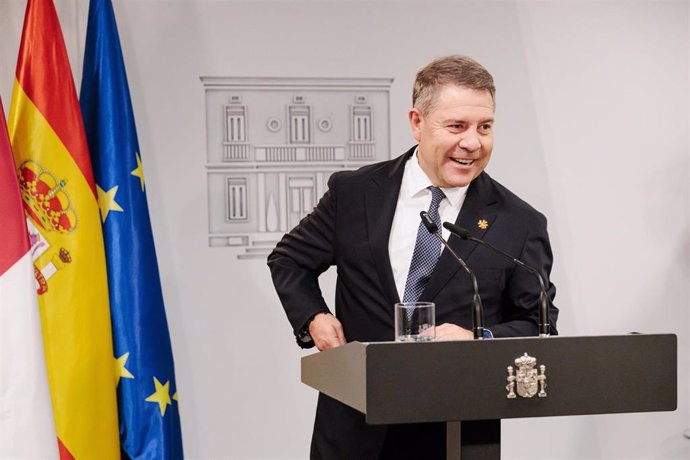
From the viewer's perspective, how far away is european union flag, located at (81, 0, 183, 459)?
3594 millimetres

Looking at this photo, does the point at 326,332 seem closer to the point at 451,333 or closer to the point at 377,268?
the point at 377,268

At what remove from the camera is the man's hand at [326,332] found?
8.33ft

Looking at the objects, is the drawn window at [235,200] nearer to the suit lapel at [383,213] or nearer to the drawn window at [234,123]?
the drawn window at [234,123]

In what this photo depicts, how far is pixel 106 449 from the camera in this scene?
352 centimetres

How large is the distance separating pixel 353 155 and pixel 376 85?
353 mm

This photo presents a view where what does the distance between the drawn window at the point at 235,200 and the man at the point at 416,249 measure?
1448 mm

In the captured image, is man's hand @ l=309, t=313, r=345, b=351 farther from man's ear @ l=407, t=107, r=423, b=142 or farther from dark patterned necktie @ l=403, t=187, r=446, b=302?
man's ear @ l=407, t=107, r=423, b=142

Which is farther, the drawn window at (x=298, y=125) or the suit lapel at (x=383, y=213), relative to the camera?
the drawn window at (x=298, y=125)

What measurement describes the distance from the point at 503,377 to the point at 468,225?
31.3 inches

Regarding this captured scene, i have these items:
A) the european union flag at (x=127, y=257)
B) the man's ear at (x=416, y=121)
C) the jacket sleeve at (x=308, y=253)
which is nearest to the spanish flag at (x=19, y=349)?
the european union flag at (x=127, y=257)

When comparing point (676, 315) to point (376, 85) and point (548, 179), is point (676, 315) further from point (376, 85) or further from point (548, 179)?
point (376, 85)

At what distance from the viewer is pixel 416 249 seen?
257 centimetres

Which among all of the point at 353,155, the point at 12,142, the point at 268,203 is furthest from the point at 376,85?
the point at 12,142

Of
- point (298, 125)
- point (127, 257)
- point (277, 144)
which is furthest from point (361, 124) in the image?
point (127, 257)
